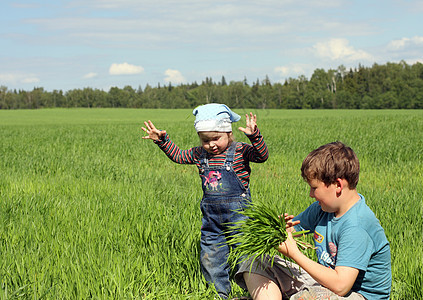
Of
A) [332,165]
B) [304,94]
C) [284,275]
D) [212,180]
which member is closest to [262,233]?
[284,275]

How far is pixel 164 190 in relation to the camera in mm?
6297

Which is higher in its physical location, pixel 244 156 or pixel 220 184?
pixel 244 156

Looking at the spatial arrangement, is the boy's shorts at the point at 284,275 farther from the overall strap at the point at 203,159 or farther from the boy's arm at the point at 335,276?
the overall strap at the point at 203,159

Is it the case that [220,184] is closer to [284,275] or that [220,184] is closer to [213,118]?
[213,118]

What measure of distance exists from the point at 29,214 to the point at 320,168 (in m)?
3.63

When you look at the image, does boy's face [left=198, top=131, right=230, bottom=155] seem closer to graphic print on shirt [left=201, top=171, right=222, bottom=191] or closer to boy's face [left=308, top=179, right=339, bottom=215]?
graphic print on shirt [left=201, top=171, right=222, bottom=191]

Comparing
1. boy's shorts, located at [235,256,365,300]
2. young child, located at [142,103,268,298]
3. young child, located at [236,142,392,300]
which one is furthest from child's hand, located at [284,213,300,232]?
young child, located at [142,103,268,298]

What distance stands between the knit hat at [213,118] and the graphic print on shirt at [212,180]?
0.35 m

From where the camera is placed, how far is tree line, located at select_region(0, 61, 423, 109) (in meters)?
94.7

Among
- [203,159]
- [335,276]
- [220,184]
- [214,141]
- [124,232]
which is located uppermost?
[214,141]

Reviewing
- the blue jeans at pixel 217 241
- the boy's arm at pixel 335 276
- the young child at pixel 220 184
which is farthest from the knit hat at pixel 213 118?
the boy's arm at pixel 335 276

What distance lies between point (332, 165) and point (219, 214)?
4.04ft

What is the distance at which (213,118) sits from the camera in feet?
11.0

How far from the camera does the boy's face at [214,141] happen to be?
3.41 m
